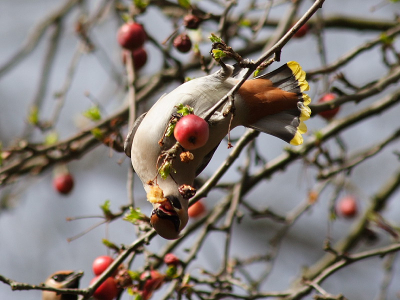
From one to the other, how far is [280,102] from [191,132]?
716mm

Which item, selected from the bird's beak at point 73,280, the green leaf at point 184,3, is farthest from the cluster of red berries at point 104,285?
the green leaf at point 184,3

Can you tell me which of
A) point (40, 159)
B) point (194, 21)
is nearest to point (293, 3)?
point (194, 21)

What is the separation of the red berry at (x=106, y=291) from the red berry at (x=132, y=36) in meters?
1.41

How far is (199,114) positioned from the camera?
2.19 m

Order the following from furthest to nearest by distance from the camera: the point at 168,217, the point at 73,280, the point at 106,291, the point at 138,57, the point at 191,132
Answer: the point at 138,57
the point at 73,280
the point at 106,291
the point at 168,217
the point at 191,132

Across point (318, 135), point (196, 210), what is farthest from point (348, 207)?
point (318, 135)

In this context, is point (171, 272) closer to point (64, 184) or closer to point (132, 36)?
point (132, 36)

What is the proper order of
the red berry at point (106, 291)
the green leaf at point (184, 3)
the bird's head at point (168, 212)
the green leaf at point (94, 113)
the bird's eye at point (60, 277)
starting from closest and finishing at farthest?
the bird's head at point (168, 212), the red berry at point (106, 291), the bird's eye at point (60, 277), the green leaf at point (184, 3), the green leaf at point (94, 113)

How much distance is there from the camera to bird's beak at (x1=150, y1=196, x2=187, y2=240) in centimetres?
208

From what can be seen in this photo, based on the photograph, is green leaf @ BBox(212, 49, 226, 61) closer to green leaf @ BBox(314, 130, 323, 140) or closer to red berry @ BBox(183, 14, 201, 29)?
red berry @ BBox(183, 14, 201, 29)

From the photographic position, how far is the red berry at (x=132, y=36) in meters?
3.25

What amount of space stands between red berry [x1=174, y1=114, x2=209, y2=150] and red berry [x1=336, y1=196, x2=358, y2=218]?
127 inches

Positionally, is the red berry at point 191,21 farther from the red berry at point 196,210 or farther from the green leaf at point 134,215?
the red berry at point 196,210

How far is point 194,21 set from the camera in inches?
112
